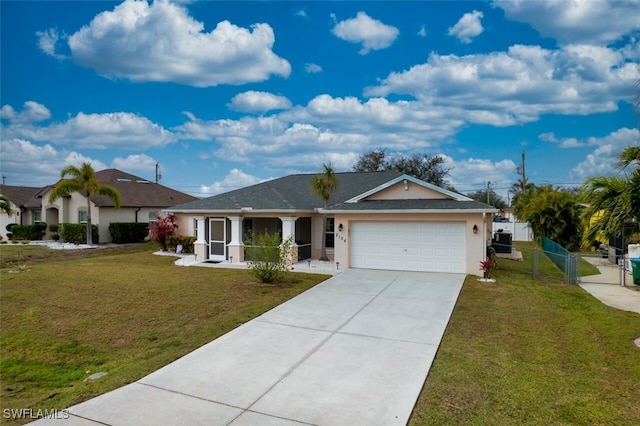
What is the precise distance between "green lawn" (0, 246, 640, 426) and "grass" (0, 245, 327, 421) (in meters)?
0.03

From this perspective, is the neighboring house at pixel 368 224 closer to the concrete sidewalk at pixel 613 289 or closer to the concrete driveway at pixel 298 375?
the concrete sidewalk at pixel 613 289

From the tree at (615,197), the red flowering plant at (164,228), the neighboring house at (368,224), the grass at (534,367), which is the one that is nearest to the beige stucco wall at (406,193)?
the neighboring house at (368,224)

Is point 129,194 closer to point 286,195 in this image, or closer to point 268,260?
point 286,195

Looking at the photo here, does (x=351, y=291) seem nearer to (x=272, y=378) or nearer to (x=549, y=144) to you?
(x=272, y=378)

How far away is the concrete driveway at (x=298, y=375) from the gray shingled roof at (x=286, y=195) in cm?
906

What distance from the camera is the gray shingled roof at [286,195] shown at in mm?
18375

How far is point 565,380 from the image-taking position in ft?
18.6

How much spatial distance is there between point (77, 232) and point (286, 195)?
16799 millimetres

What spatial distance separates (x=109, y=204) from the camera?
28.0m

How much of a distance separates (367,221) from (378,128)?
1612 cm

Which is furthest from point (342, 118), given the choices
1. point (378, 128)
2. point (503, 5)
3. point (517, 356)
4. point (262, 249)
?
point (517, 356)

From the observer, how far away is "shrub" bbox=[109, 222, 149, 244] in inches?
1092

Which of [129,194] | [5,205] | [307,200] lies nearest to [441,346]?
[307,200]

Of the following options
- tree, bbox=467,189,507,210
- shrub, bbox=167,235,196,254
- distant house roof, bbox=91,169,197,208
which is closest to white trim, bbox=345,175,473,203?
shrub, bbox=167,235,196,254
